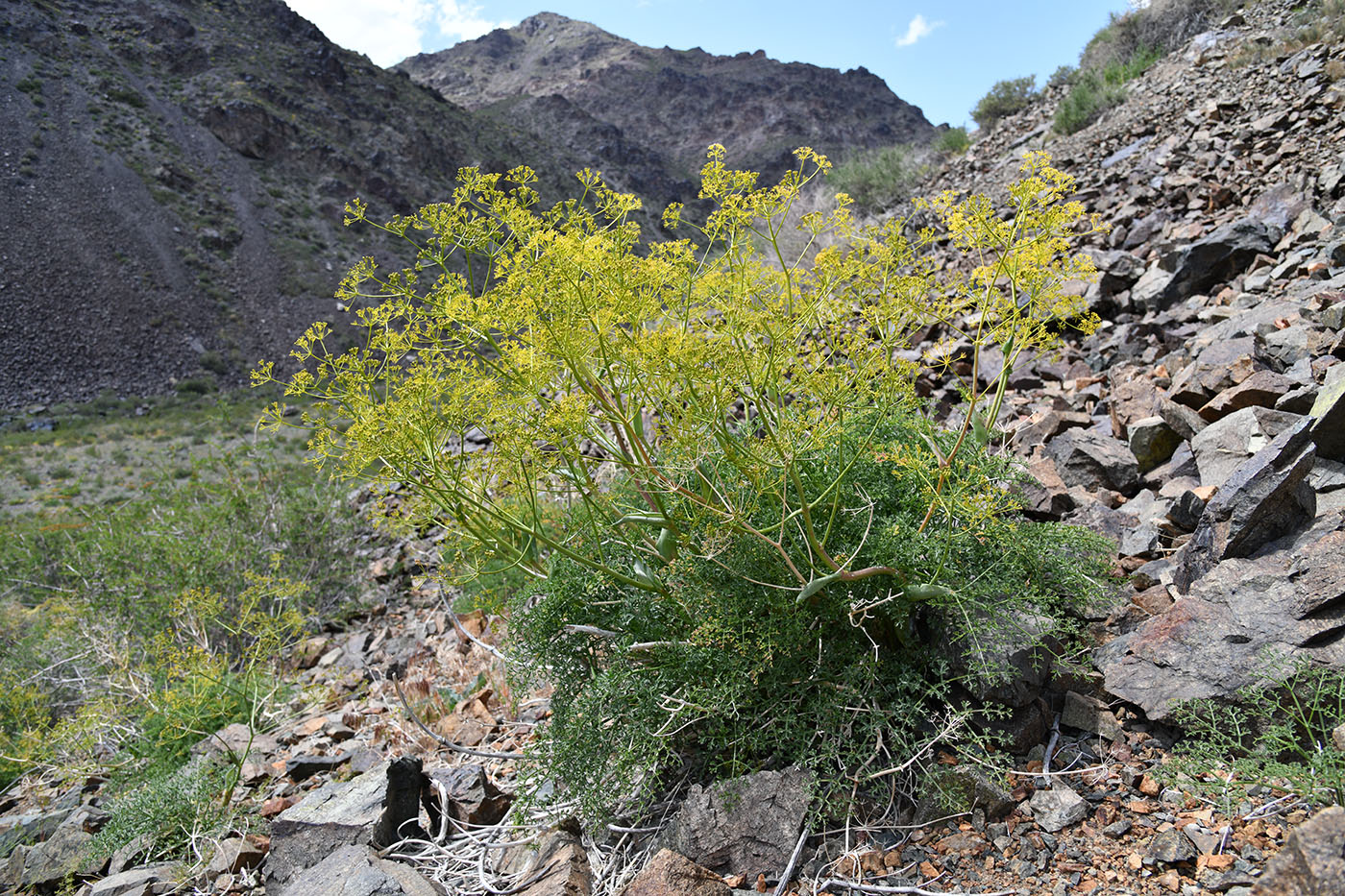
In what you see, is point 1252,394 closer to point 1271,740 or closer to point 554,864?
point 1271,740

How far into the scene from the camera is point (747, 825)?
2385mm

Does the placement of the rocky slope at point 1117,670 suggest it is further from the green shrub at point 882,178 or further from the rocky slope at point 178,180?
the rocky slope at point 178,180

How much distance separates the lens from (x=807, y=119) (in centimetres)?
7962

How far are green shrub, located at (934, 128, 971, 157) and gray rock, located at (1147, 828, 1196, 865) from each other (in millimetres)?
14702

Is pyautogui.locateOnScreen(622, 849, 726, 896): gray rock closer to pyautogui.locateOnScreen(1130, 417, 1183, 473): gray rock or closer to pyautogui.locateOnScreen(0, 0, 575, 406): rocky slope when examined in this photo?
pyautogui.locateOnScreen(1130, 417, 1183, 473): gray rock

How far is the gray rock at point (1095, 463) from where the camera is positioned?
383cm

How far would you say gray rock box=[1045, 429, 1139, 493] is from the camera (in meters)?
3.83

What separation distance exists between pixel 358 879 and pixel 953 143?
16.0 metres

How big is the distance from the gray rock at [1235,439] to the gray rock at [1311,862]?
85.5 inches

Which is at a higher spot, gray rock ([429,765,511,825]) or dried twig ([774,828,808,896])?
dried twig ([774,828,808,896])

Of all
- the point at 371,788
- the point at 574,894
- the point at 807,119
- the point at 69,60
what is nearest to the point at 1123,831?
the point at 574,894

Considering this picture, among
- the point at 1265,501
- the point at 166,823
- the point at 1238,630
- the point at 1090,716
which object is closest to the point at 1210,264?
the point at 1265,501

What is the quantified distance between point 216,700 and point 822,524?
14.3 feet

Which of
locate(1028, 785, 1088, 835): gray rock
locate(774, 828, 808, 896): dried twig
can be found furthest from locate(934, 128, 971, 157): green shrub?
locate(774, 828, 808, 896): dried twig
